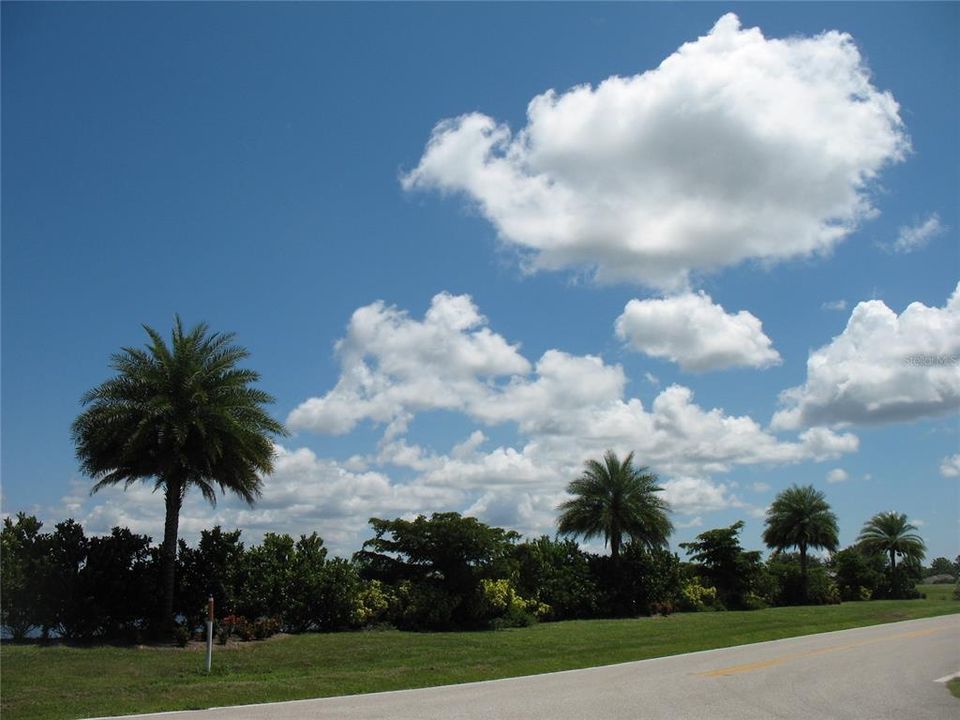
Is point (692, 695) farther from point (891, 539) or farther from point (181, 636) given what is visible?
point (891, 539)

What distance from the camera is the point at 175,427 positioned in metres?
20.4

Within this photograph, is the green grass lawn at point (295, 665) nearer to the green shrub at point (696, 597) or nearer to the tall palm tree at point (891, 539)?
the green shrub at point (696, 597)

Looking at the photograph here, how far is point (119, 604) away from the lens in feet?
67.9

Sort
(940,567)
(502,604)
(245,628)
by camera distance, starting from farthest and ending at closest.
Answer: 1. (940,567)
2. (502,604)
3. (245,628)

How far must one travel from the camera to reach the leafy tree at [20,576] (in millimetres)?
18984

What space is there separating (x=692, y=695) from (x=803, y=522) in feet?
148

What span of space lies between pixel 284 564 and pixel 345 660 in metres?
7.19

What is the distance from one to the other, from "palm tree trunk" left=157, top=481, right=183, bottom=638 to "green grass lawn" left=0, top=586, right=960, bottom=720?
5.11 feet

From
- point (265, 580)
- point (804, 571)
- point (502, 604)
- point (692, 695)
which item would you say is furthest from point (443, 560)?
point (804, 571)

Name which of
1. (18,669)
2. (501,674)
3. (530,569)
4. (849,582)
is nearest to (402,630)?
(530,569)

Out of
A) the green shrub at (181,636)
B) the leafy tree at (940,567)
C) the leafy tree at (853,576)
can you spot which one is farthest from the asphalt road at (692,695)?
the leafy tree at (940,567)

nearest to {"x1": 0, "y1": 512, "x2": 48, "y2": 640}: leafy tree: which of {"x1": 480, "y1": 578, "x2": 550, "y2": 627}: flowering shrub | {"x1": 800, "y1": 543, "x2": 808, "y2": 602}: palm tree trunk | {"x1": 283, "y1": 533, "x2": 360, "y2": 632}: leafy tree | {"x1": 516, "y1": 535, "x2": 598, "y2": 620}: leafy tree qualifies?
{"x1": 283, "y1": 533, "x2": 360, "y2": 632}: leafy tree

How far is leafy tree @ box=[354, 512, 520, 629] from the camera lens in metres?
27.3

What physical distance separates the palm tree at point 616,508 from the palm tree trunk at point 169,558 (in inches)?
818
